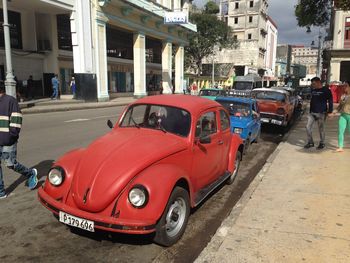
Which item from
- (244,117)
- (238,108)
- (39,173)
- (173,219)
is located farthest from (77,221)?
(238,108)

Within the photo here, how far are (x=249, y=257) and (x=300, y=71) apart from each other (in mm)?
108229

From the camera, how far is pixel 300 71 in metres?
103

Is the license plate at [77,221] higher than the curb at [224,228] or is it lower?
higher

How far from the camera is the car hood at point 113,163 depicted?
3615 millimetres

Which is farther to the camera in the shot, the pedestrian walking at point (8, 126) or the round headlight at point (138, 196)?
the pedestrian walking at point (8, 126)

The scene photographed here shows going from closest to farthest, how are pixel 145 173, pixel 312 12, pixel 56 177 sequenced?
pixel 145 173, pixel 56 177, pixel 312 12

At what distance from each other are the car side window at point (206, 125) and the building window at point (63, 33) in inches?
979

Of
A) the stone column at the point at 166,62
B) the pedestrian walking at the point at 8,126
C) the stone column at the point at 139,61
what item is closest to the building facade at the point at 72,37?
the stone column at the point at 139,61

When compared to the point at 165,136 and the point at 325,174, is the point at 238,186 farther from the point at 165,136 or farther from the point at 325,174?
the point at 165,136

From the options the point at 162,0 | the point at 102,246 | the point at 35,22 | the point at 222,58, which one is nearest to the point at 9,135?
the point at 102,246

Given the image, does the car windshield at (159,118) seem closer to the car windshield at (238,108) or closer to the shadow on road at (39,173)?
the shadow on road at (39,173)

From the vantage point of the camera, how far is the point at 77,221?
361 centimetres

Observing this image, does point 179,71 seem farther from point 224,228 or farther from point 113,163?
point 113,163

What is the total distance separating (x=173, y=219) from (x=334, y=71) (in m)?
37.6
